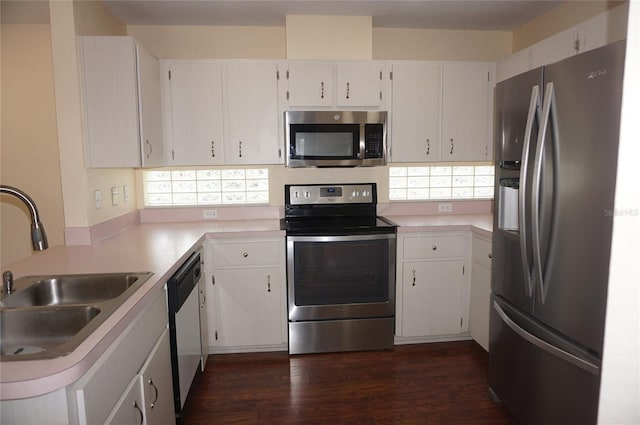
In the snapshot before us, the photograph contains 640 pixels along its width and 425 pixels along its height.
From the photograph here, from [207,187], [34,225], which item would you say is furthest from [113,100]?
[34,225]

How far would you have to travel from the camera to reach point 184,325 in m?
2.06

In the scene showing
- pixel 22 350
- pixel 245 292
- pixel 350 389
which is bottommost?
pixel 350 389

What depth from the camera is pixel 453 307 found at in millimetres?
2904

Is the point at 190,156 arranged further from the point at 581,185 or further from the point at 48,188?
the point at 581,185

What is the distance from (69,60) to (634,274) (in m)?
2.72

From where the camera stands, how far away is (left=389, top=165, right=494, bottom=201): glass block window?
11.3 feet

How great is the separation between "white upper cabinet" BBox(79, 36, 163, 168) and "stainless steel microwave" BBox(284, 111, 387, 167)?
100 cm

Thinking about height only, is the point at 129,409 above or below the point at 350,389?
above

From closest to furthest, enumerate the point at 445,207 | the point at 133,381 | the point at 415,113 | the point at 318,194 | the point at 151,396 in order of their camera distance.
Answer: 1. the point at 133,381
2. the point at 151,396
3. the point at 415,113
4. the point at 318,194
5. the point at 445,207

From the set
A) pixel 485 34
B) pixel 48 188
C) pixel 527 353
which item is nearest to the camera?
pixel 527 353

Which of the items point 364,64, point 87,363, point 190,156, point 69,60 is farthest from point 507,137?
point 69,60

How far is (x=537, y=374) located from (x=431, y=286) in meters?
1.14

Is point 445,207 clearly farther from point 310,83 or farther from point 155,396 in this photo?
point 155,396

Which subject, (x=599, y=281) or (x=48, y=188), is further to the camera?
(x=48, y=188)
